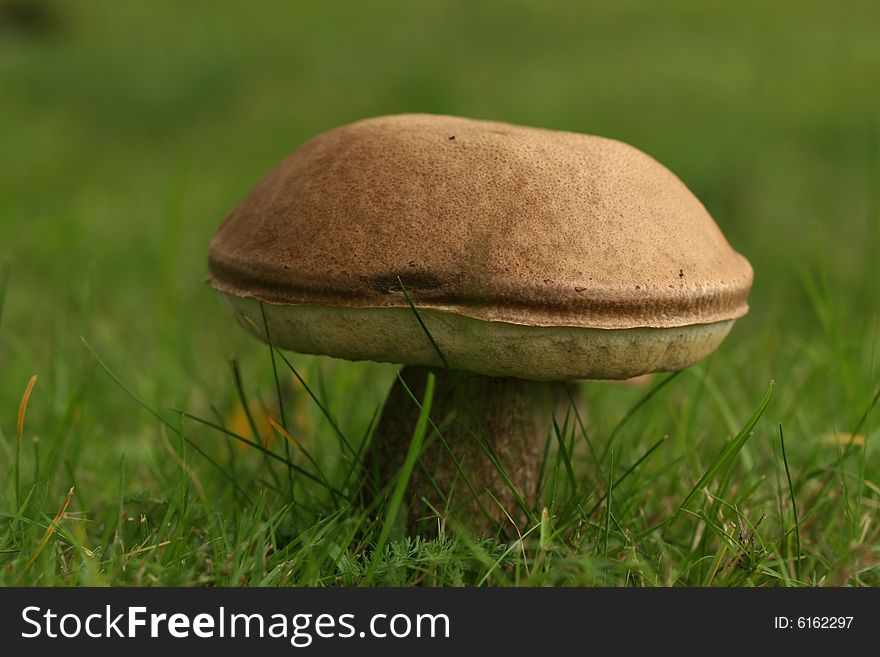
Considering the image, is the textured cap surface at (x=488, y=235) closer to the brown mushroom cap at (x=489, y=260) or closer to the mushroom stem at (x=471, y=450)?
the brown mushroom cap at (x=489, y=260)

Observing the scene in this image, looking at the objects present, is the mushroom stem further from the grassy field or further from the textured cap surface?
the textured cap surface

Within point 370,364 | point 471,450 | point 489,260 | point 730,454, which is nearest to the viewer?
point 489,260

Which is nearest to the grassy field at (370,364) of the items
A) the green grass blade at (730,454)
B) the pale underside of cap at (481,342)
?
the green grass blade at (730,454)

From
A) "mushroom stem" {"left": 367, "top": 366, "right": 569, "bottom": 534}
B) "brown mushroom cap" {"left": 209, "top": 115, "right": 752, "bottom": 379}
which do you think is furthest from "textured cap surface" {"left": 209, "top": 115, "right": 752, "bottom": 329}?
"mushroom stem" {"left": 367, "top": 366, "right": 569, "bottom": 534}

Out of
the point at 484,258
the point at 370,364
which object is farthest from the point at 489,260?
the point at 370,364

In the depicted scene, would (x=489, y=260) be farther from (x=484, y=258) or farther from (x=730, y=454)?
(x=730, y=454)
